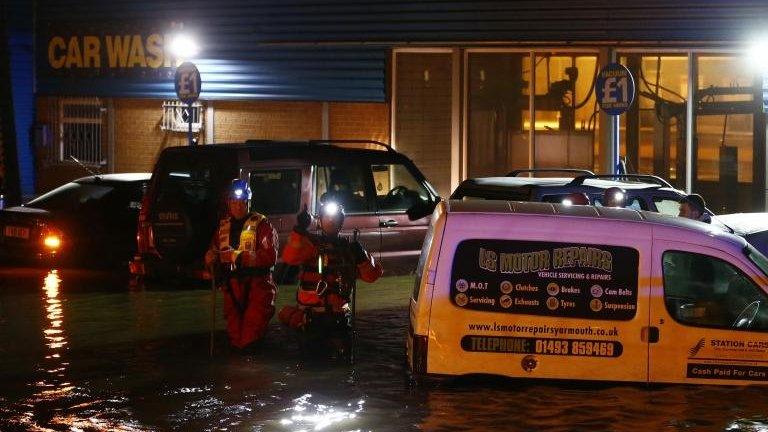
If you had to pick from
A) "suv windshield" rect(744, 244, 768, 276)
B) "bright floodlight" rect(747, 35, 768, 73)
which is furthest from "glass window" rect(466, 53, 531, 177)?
"suv windshield" rect(744, 244, 768, 276)

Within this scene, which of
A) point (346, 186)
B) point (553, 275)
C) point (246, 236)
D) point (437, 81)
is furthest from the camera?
point (437, 81)

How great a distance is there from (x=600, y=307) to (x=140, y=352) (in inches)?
179

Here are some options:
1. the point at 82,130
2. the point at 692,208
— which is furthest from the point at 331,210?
the point at 82,130

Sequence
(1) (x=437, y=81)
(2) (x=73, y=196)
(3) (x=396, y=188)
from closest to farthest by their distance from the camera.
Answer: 1. (3) (x=396, y=188)
2. (2) (x=73, y=196)
3. (1) (x=437, y=81)

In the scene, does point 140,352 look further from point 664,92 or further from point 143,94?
point 143,94

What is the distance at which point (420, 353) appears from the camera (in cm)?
907

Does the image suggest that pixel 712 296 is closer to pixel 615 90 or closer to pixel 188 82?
pixel 615 90

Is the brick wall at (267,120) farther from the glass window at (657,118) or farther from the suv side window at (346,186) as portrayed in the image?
the suv side window at (346,186)

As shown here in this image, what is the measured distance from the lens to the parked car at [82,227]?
16875 millimetres

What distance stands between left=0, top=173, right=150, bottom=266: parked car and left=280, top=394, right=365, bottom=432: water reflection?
7.75 meters

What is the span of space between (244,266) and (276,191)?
13.0ft

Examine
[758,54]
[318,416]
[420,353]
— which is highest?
[758,54]

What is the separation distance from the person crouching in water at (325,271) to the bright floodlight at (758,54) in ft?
34.4

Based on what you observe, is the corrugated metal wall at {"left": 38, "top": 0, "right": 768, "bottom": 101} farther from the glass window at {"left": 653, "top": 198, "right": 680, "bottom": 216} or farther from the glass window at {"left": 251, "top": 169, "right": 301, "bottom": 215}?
the glass window at {"left": 251, "top": 169, "right": 301, "bottom": 215}
